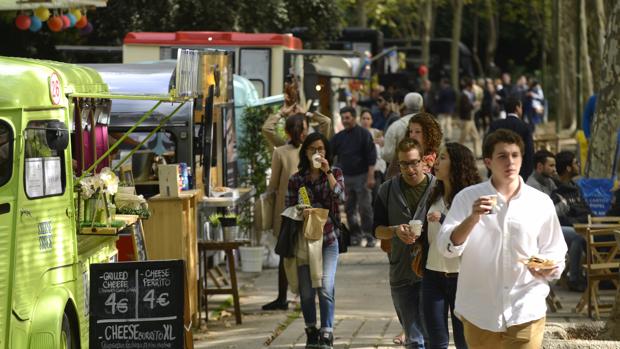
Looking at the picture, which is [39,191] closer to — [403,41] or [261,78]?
[261,78]

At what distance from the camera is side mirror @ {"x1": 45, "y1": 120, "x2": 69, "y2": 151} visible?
8820 mm

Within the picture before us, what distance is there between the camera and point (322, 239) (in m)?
11.0

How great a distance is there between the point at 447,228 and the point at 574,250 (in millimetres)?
7423

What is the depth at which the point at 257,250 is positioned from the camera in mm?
15984

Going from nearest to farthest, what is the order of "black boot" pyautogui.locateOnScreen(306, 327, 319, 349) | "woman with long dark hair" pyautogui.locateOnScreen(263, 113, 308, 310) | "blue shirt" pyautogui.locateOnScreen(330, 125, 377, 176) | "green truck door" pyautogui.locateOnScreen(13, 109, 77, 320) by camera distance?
"green truck door" pyautogui.locateOnScreen(13, 109, 77, 320), "black boot" pyautogui.locateOnScreen(306, 327, 319, 349), "woman with long dark hair" pyautogui.locateOnScreen(263, 113, 308, 310), "blue shirt" pyautogui.locateOnScreen(330, 125, 377, 176)

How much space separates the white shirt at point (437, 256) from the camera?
8360mm

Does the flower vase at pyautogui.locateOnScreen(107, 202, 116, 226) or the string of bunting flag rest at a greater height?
the string of bunting flag

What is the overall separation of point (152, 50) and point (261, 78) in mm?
2127

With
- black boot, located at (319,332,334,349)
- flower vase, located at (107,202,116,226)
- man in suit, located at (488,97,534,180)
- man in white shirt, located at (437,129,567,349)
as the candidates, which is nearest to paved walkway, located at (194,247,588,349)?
black boot, located at (319,332,334,349)

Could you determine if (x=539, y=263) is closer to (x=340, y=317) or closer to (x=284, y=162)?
(x=340, y=317)

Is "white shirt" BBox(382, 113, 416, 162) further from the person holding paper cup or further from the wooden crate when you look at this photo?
the person holding paper cup

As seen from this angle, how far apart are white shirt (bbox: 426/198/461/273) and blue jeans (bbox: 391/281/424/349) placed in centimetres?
66

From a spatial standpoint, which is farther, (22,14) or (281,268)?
(22,14)

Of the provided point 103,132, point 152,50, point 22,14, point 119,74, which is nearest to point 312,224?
point 103,132
